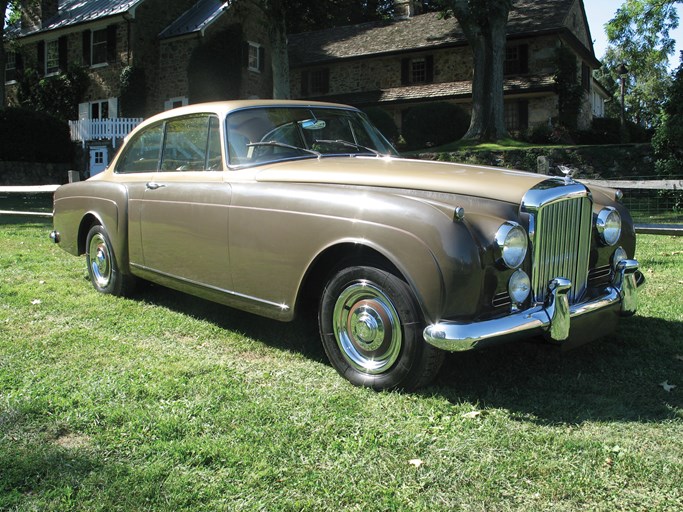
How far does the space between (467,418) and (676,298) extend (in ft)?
10.7

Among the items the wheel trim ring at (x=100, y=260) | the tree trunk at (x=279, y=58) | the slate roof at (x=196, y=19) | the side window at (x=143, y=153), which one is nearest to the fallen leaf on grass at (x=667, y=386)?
the side window at (x=143, y=153)

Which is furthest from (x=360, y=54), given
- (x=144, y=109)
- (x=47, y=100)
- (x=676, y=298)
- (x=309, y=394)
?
(x=309, y=394)

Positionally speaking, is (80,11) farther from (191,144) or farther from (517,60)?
(191,144)

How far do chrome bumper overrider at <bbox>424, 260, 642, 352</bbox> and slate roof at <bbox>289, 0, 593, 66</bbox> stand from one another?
26.3m

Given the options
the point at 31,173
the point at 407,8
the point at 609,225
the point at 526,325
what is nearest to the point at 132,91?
the point at 31,173

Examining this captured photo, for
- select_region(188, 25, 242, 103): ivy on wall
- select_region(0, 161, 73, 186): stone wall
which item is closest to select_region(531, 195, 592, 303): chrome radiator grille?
select_region(0, 161, 73, 186): stone wall

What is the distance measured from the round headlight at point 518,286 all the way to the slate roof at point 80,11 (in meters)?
28.0

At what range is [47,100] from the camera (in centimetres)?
3059

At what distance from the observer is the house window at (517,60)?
28109mm

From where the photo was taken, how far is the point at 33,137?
23.2 metres

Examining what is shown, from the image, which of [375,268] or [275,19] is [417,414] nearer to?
[375,268]

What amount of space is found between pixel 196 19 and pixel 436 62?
37.7 feet

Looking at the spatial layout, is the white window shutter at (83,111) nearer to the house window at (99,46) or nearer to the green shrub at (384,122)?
the house window at (99,46)

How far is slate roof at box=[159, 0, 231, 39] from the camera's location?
91.0ft
